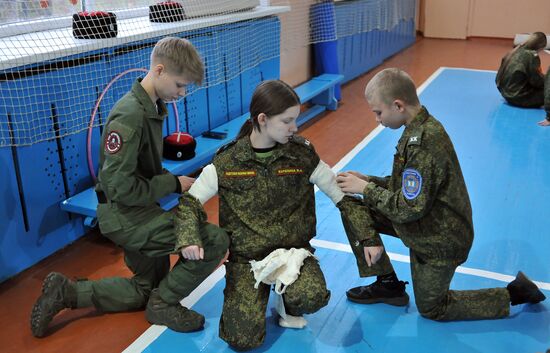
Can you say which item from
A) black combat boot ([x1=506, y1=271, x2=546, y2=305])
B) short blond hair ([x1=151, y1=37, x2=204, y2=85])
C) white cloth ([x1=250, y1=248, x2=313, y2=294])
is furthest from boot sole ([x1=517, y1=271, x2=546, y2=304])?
short blond hair ([x1=151, y1=37, x2=204, y2=85])

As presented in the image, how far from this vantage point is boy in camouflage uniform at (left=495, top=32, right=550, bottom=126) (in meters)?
5.95

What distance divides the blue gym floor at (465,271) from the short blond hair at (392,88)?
99 centimetres

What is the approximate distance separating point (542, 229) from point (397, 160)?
1.48m

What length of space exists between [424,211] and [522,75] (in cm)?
427

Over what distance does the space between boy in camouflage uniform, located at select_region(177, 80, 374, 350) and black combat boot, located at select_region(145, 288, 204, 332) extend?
153 millimetres

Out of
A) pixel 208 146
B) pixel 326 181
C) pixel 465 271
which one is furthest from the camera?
pixel 208 146

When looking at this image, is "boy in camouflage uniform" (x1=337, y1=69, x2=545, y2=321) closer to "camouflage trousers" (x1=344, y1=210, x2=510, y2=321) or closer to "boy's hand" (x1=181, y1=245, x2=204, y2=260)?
"camouflage trousers" (x1=344, y1=210, x2=510, y2=321)

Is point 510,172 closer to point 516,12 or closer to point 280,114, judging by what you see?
point 280,114

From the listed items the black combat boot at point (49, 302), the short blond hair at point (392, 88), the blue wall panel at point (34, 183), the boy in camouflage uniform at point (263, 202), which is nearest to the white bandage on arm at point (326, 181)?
the boy in camouflage uniform at point (263, 202)

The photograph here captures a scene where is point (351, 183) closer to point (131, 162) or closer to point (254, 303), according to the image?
point (254, 303)

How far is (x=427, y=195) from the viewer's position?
2332mm

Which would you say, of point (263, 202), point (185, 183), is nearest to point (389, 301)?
point (263, 202)

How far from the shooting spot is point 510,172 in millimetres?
4332

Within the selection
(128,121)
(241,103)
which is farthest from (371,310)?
(241,103)
